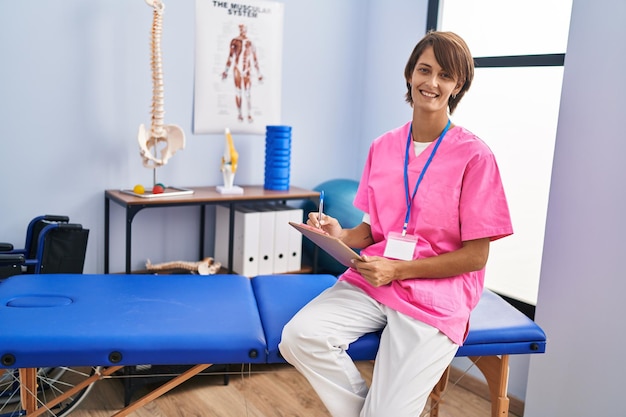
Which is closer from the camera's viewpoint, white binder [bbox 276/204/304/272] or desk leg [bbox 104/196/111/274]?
desk leg [bbox 104/196/111/274]

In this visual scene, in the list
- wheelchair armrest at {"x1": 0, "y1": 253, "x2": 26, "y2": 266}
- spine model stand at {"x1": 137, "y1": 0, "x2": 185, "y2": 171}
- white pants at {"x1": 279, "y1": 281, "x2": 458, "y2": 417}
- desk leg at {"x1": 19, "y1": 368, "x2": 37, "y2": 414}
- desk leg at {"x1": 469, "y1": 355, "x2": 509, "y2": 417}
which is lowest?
desk leg at {"x1": 19, "y1": 368, "x2": 37, "y2": 414}

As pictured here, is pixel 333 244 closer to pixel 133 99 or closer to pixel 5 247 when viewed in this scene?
pixel 5 247

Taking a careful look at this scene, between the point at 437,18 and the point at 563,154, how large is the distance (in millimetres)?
1202

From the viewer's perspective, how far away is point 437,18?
3027 mm

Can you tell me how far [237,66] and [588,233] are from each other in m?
1.82

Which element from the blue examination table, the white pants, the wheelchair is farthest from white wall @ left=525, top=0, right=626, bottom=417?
the wheelchair

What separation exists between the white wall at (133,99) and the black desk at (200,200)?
62 mm

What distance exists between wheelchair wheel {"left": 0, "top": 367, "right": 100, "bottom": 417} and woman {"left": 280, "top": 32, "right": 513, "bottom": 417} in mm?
998

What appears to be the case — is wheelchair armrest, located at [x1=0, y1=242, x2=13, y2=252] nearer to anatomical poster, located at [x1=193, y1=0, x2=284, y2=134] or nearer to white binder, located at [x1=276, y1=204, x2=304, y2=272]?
anatomical poster, located at [x1=193, y1=0, x2=284, y2=134]

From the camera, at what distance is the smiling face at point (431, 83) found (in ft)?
5.59

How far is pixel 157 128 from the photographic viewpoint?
104 inches

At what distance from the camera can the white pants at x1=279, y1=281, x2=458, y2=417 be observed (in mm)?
1537

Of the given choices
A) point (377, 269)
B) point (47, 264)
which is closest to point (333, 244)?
point (377, 269)

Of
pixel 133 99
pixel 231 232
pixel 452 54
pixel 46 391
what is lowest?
pixel 46 391
